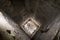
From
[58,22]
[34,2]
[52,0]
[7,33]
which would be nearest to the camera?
[7,33]

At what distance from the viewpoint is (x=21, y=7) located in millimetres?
4172

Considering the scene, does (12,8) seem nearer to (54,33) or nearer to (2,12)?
(2,12)

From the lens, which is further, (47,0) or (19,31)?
(47,0)

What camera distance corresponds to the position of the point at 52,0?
144 inches

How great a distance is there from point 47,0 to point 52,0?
0.14 m

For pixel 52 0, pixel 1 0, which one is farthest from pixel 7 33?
pixel 52 0

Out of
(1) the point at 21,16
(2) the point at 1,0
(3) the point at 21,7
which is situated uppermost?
(2) the point at 1,0

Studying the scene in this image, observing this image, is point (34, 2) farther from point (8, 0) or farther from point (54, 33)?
point (54, 33)

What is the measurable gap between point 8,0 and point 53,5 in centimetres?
124

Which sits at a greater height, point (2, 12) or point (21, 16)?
point (2, 12)

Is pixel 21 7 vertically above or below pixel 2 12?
below

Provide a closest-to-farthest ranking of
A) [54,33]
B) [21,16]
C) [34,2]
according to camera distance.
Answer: [54,33]
[34,2]
[21,16]

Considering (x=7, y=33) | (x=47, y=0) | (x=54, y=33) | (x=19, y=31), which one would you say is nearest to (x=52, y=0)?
(x=47, y=0)

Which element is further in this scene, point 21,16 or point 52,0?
point 21,16
